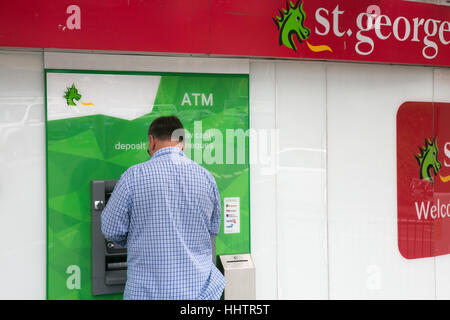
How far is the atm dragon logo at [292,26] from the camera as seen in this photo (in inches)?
130

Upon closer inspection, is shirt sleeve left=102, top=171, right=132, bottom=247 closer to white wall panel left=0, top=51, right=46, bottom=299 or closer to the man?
the man

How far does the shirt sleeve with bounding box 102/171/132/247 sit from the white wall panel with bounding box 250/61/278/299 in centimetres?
155

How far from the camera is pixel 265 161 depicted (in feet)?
11.6

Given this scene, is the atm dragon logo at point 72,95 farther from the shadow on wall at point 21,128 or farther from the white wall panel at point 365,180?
the white wall panel at point 365,180

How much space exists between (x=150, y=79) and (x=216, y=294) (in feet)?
5.71

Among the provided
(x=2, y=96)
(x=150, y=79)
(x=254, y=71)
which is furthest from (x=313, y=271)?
(x=2, y=96)

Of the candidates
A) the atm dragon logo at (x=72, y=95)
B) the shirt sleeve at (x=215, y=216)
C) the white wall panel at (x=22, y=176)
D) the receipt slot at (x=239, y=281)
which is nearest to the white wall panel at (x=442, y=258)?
the receipt slot at (x=239, y=281)

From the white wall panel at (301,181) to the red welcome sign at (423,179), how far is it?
82 centimetres

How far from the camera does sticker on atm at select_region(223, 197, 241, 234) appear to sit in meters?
3.38

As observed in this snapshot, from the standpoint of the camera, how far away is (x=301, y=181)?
3.64 meters

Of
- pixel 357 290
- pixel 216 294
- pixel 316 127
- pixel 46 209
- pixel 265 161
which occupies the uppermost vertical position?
pixel 316 127

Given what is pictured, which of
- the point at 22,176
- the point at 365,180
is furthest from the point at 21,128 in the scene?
the point at 365,180

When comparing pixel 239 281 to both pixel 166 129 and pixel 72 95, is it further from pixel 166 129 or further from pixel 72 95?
pixel 72 95

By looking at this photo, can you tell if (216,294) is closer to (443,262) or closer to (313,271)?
(313,271)
